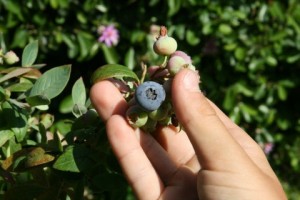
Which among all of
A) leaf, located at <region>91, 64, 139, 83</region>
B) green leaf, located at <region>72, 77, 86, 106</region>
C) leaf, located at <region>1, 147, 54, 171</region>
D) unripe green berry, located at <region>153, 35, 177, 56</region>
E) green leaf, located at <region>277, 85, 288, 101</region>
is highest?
unripe green berry, located at <region>153, 35, 177, 56</region>

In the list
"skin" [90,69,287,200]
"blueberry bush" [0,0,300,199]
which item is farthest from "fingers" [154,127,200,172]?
"blueberry bush" [0,0,300,199]

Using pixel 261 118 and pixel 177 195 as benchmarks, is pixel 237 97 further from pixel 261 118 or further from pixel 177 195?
pixel 177 195

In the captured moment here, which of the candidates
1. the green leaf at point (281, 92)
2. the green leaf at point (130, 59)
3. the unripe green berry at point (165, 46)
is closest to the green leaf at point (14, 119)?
the unripe green berry at point (165, 46)

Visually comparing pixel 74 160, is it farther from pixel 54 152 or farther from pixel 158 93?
pixel 158 93

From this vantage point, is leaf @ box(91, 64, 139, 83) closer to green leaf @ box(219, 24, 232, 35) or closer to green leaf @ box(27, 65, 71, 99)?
green leaf @ box(27, 65, 71, 99)

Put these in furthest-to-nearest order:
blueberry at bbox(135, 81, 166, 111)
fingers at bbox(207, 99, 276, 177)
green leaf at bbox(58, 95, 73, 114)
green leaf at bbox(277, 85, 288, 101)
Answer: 1. green leaf at bbox(277, 85, 288, 101)
2. green leaf at bbox(58, 95, 73, 114)
3. fingers at bbox(207, 99, 276, 177)
4. blueberry at bbox(135, 81, 166, 111)

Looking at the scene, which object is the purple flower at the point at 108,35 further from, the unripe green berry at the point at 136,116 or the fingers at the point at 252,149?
the unripe green berry at the point at 136,116

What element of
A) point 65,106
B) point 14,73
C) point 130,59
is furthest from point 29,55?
point 130,59
